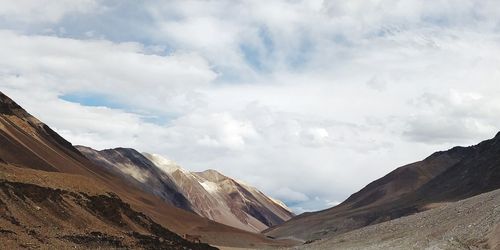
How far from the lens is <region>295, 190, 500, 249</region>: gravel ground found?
43781 mm

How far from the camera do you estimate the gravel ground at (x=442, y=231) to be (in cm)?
4378

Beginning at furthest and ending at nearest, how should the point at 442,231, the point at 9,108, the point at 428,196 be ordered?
the point at 428,196 → the point at 9,108 → the point at 442,231

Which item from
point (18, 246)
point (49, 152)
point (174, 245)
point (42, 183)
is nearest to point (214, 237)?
point (49, 152)

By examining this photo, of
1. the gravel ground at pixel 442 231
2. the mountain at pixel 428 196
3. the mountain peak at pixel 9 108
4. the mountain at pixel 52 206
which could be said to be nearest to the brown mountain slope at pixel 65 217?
the mountain at pixel 52 206

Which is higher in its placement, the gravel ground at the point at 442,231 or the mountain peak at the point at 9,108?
the mountain peak at the point at 9,108

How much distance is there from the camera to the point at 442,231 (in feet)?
168

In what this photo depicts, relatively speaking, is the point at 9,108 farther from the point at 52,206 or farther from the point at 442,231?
the point at 442,231

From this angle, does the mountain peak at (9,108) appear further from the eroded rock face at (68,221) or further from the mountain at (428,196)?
the mountain at (428,196)

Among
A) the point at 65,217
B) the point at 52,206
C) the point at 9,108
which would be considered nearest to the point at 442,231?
the point at 65,217

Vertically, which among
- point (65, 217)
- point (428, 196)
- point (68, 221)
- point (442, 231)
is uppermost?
point (428, 196)

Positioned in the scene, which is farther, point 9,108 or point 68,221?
point 9,108

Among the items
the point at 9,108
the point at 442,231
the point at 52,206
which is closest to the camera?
the point at 442,231

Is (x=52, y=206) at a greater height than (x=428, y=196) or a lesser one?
lesser

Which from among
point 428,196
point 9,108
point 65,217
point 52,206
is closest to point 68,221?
point 65,217
